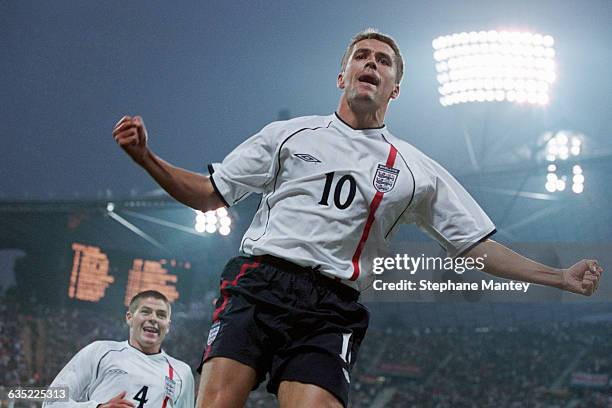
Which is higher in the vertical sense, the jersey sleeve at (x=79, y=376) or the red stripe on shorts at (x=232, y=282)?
the red stripe on shorts at (x=232, y=282)

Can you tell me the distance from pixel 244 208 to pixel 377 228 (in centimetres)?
2264

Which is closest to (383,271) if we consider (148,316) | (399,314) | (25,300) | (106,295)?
(148,316)

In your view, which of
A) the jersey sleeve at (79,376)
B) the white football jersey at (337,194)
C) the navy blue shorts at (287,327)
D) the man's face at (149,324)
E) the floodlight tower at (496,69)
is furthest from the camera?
the floodlight tower at (496,69)

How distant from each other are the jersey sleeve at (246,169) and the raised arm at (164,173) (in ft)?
0.14

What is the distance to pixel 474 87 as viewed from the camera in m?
22.4

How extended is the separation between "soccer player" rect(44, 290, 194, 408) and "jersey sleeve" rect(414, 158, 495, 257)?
2.96 meters

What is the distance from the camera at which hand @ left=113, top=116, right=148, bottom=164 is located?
9.16 ft

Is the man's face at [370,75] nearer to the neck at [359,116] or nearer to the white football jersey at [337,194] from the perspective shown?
the neck at [359,116]

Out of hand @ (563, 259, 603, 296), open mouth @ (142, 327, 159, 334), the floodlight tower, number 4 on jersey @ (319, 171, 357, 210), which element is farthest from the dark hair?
the floodlight tower

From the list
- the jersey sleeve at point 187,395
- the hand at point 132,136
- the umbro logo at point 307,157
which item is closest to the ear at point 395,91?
the umbro logo at point 307,157

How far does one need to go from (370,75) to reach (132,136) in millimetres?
1117

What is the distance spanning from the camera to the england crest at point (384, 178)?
10.2 ft

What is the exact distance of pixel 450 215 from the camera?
11.0ft

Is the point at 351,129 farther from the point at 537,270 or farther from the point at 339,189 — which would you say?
the point at 537,270
